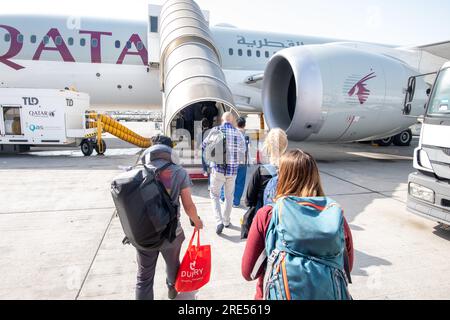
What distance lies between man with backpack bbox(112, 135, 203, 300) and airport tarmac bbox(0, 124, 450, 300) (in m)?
0.43

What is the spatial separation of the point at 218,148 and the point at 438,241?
3.00 metres

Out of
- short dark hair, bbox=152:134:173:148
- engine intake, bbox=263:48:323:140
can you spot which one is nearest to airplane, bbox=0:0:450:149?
engine intake, bbox=263:48:323:140

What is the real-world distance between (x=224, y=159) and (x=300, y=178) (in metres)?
2.29

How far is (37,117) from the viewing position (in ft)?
29.5

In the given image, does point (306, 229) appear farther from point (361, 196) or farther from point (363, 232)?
point (361, 196)

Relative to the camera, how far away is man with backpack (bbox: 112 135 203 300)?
6.29 feet

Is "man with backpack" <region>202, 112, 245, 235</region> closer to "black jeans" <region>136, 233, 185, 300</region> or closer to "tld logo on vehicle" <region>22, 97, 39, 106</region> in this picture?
"black jeans" <region>136, 233, 185, 300</region>

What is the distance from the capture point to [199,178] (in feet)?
20.3

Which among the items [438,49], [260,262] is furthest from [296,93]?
[260,262]

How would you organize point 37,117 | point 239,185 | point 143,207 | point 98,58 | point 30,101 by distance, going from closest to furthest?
1. point 143,207
2. point 239,185
3. point 30,101
4. point 37,117
5. point 98,58

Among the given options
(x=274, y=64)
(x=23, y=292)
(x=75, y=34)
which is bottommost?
(x=23, y=292)

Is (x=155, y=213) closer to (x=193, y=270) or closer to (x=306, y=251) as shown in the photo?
(x=193, y=270)

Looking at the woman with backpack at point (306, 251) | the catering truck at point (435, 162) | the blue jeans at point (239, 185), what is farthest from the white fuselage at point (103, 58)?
the woman with backpack at point (306, 251)

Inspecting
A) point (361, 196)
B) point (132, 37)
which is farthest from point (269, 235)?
point (132, 37)
